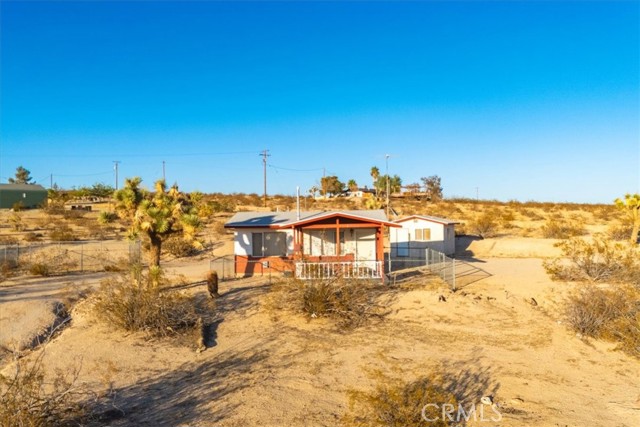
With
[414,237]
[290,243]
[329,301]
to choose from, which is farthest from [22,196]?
[329,301]

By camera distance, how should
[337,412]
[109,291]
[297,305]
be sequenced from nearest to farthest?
[337,412]
[109,291]
[297,305]

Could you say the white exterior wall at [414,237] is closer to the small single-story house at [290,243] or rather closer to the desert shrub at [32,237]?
the small single-story house at [290,243]

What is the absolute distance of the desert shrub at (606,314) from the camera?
1137 cm

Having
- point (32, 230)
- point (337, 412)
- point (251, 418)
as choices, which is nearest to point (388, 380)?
point (337, 412)

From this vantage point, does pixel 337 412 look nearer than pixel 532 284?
Yes

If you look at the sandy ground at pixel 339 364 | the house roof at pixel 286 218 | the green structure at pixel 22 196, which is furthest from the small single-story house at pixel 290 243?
the green structure at pixel 22 196

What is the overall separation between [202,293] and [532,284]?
13.7m

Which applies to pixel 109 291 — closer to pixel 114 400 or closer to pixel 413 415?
pixel 114 400

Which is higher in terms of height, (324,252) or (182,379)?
(324,252)

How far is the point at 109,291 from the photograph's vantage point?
42.3 ft

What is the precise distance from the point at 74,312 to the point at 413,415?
12.7 meters

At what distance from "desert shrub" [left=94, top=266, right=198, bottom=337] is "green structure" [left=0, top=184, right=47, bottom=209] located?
1909 inches

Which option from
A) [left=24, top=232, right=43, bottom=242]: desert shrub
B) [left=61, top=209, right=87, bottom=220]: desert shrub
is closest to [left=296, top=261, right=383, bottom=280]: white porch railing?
[left=24, top=232, right=43, bottom=242]: desert shrub

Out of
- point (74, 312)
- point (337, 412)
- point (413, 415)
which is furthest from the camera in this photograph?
point (74, 312)
